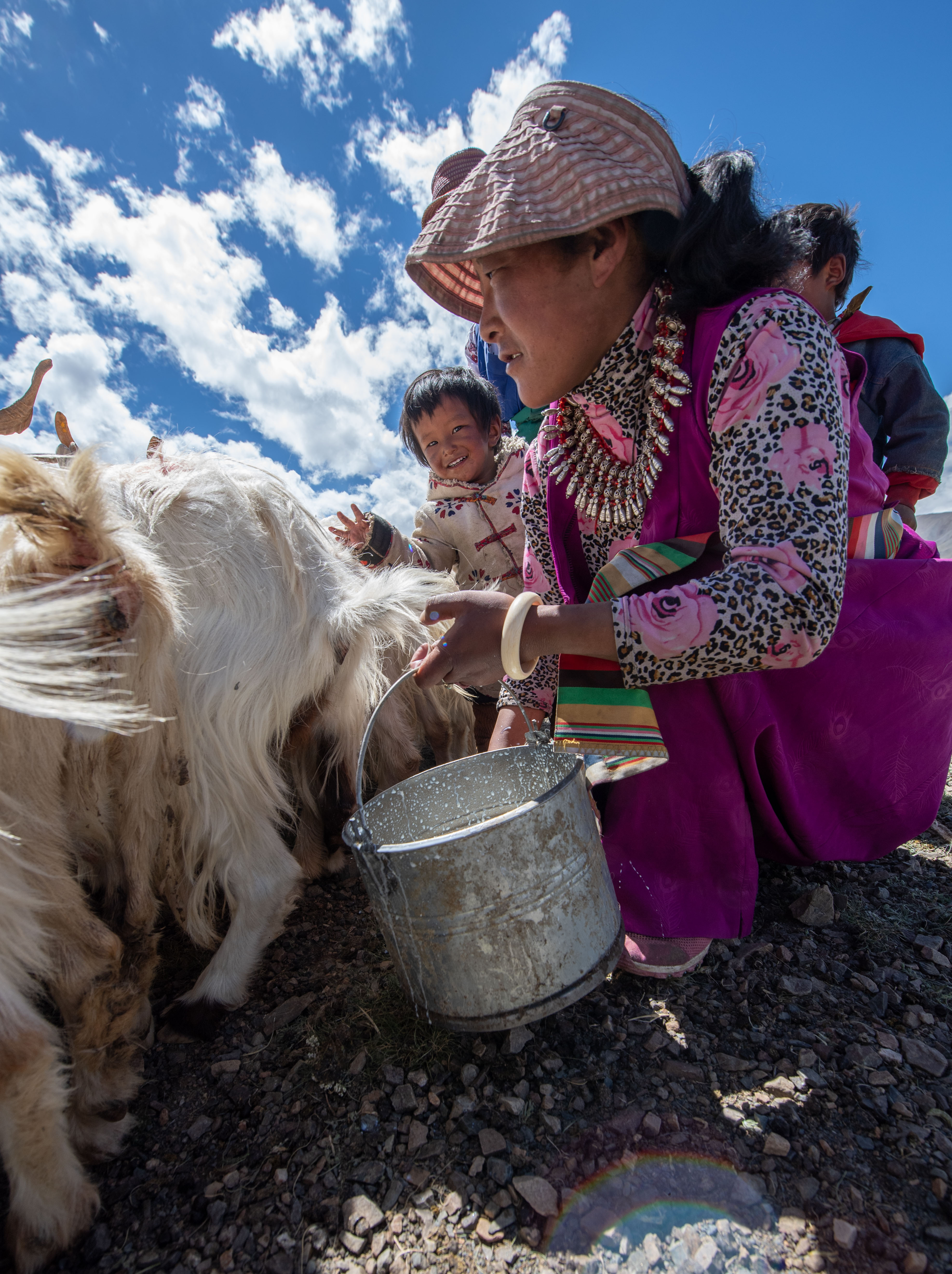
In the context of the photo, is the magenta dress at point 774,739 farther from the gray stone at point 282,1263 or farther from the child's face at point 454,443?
the child's face at point 454,443

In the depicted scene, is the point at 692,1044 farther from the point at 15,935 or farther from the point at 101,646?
the point at 101,646

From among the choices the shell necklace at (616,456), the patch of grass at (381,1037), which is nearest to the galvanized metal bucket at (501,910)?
the patch of grass at (381,1037)

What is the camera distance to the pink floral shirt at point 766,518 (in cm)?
123

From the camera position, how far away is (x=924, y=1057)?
1.30 m

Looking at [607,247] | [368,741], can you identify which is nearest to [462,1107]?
[368,741]

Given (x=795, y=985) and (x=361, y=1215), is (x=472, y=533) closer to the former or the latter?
(x=795, y=985)

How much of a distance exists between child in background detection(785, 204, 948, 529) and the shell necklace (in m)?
1.38

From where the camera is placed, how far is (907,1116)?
46.4 inches

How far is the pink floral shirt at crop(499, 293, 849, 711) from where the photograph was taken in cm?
123

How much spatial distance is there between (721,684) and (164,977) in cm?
166

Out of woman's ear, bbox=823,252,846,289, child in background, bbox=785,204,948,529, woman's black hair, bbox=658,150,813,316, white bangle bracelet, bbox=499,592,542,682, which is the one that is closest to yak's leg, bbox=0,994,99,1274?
white bangle bracelet, bbox=499,592,542,682

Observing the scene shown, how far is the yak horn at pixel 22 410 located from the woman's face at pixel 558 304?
1433 millimetres

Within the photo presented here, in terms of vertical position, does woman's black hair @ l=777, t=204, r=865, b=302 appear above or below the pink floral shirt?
above

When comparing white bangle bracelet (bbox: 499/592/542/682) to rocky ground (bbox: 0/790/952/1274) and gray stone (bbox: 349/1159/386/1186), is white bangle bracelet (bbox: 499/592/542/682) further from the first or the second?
gray stone (bbox: 349/1159/386/1186)
